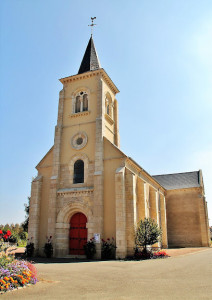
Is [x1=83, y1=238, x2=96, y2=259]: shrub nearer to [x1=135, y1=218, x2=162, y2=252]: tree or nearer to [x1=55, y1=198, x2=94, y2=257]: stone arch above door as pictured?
[x1=55, y1=198, x2=94, y2=257]: stone arch above door

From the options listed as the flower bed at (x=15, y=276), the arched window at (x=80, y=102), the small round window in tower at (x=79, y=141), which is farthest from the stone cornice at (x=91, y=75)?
the flower bed at (x=15, y=276)

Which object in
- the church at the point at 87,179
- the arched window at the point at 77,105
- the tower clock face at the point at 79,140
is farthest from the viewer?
the arched window at the point at 77,105

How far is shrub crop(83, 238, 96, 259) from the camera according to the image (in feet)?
55.5

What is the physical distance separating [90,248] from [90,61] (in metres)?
16.6

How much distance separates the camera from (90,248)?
17.0 m

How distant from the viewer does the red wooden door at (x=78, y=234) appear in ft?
61.5

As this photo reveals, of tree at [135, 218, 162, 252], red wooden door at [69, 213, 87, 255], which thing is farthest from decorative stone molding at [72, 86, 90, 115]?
tree at [135, 218, 162, 252]

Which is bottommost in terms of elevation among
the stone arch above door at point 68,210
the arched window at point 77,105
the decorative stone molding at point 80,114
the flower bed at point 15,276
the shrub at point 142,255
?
the shrub at point 142,255

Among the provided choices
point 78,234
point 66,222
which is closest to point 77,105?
point 66,222

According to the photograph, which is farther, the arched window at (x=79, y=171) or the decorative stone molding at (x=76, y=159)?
the arched window at (x=79, y=171)

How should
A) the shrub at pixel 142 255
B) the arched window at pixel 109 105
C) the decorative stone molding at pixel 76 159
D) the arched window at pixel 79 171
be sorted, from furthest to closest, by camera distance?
the arched window at pixel 109 105 < the arched window at pixel 79 171 < the decorative stone molding at pixel 76 159 < the shrub at pixel 142 255

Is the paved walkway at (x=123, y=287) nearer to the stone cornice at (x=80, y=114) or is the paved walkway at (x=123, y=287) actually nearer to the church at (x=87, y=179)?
the church at (x=87, y=179)

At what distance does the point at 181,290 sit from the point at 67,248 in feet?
42.7

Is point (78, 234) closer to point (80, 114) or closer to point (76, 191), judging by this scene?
point (76, 191)
